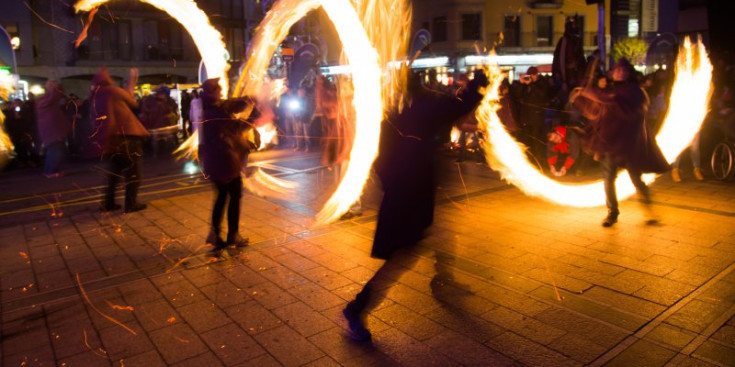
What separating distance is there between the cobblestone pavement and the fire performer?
63 cm

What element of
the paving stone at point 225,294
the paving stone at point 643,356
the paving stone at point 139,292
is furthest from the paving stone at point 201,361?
the paving stone at point 643,356

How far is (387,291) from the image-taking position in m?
4.20

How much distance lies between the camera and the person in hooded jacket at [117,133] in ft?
25.7

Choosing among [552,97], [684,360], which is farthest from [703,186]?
[684,360]

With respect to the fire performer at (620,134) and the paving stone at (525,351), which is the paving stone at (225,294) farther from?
the fire performer at (620,134)

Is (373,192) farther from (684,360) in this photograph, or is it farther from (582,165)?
(684,360)

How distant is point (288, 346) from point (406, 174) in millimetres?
1489

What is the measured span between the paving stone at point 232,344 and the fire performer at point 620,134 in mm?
4620

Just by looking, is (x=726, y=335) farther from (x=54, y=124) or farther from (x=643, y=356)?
(x=54, y=124)

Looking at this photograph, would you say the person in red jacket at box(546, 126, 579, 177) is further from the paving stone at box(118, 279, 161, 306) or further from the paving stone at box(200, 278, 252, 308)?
the paving stone at box(118, 279, 161, 306)

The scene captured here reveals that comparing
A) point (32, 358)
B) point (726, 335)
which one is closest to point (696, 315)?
point (726, 335)

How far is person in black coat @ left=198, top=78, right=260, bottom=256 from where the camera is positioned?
567cm

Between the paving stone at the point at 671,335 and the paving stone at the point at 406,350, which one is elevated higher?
the paving stone at the point at 671,335

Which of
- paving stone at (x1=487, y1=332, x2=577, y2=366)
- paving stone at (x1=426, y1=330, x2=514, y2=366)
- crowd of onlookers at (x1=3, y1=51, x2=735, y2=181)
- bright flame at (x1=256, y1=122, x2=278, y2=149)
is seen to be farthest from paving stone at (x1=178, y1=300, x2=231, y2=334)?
bright flame at (x1=256, y1=122, x2=278, y2=149)
